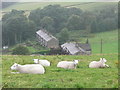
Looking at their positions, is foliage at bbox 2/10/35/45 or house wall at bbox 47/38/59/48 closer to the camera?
foliage at bbox 2/10/35/45

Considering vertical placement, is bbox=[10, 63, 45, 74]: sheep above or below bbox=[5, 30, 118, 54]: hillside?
above

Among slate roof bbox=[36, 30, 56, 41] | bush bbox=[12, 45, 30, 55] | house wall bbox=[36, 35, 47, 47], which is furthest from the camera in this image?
slate roof bbox=[36, 30, 56, 41]

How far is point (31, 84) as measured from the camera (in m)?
8.59

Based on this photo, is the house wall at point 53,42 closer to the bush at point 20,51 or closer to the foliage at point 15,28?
the foliage at point 15,28

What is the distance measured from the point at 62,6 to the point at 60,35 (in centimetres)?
1712

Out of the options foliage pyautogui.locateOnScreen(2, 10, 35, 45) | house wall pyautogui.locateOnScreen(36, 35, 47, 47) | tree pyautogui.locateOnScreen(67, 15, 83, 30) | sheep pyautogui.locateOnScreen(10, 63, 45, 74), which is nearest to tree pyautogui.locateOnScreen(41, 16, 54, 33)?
tree pyautogui.locateOnScreen(67, 15, 83, 30)

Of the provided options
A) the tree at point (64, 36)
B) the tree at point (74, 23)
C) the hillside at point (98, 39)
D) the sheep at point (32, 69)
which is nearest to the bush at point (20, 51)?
the hillside at point (98, 39)

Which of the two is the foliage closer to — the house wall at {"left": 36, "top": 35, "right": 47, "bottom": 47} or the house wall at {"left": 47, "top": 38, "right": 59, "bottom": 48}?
the house wall at {"left": 36, "top": 35, "right": 47, "bottom": 47}

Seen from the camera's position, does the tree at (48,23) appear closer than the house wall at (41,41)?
No

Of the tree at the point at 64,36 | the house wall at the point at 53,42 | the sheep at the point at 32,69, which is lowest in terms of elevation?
the house wall at the point at 53,42

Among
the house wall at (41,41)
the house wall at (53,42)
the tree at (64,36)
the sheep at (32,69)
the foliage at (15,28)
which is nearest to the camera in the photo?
the sheep at (32,69)

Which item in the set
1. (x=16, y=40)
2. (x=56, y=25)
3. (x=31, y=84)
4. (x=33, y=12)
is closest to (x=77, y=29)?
(x=56, y=25)

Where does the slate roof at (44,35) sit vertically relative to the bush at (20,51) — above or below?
below

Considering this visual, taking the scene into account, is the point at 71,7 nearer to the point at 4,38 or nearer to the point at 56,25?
the point at 56,25
